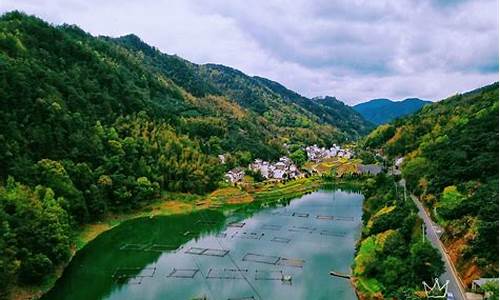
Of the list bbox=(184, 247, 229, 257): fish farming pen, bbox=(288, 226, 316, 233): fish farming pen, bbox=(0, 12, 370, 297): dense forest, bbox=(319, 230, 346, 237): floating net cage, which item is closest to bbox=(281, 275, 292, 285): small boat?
bbox=(184, 247, 229, 257): fish farming pen

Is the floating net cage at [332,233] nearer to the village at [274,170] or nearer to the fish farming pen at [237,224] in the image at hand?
the fish farming pen at [237,224]

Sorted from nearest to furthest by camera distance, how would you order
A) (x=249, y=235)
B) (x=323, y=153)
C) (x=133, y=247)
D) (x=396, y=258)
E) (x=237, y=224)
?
(x=396, y=258) < (x=133, y=247) < (x=249, y=235) < (x=237, y=224) < (x=323, y=153)

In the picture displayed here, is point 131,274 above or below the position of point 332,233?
below

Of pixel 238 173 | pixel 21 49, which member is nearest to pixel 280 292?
pixel 238 173

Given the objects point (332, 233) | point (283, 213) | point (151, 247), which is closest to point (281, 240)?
point (332, 233)

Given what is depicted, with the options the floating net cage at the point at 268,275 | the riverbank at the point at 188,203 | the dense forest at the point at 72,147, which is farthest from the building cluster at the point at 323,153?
the floating net cage at the point at 268,275

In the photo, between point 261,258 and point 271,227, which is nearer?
point 261,258

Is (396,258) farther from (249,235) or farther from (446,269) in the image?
(249,235)
